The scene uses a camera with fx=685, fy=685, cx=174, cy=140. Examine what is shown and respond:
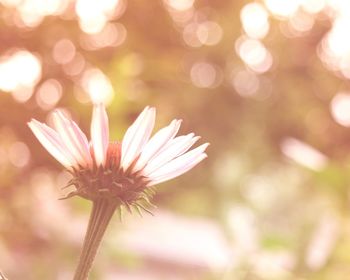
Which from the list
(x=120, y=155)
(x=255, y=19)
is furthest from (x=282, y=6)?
(x=120, y=155)

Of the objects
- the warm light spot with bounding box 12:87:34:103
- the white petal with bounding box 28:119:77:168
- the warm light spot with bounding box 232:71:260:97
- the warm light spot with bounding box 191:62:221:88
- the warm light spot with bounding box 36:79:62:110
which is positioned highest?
the warm light spot with bounding box 232:71:260:97

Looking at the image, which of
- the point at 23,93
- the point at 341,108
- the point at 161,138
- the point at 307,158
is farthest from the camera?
the point at 341,108

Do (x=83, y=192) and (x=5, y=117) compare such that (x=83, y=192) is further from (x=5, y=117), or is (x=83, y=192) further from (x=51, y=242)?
(x=5, y=117)

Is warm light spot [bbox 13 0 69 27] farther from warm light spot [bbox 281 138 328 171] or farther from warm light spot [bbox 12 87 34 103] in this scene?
warm light spot [bbox 281 138 328 171]

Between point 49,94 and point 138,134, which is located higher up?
point 49,94

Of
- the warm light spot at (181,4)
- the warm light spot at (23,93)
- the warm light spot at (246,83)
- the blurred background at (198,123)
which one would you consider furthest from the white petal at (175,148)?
the warm light spot at (246,83)

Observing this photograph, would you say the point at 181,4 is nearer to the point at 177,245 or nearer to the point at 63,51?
the point at 63,51

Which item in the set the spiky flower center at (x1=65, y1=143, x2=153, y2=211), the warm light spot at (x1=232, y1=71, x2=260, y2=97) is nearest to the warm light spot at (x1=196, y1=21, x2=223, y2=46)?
the warm light spot at (x1=232, y1=71, x2=260, y2=97)
